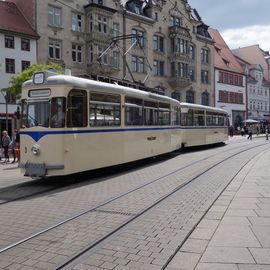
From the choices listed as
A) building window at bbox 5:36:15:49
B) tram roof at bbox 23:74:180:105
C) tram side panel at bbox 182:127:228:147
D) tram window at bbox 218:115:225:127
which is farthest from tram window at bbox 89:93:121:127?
building window at bbox 5:36:15:49

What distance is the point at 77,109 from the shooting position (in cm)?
1137

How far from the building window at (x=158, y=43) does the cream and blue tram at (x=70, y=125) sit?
36439 millimetres

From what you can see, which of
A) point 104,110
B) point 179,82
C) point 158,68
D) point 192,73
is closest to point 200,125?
point 104,110

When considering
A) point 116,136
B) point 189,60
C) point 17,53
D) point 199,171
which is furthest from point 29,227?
→ point 189,60

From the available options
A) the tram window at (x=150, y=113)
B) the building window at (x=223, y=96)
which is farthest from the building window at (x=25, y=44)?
the building window at (x=223, y=96)

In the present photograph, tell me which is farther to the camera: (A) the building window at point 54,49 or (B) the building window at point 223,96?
(B) the building window at point 223,96

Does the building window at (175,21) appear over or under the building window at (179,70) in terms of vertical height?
over

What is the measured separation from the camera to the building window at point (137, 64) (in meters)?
45.0

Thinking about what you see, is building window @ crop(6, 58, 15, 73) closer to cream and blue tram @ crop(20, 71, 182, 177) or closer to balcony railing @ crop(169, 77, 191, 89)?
cream and blue tram @ crop(20, 71, 182, 177)

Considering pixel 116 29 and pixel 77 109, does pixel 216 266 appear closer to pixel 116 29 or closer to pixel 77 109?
pixel 77 109

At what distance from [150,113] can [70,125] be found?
6004mm

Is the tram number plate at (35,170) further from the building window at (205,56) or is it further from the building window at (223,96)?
the building window at (223,96)

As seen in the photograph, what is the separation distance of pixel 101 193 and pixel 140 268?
17.5 feet

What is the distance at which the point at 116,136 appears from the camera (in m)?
13.4
